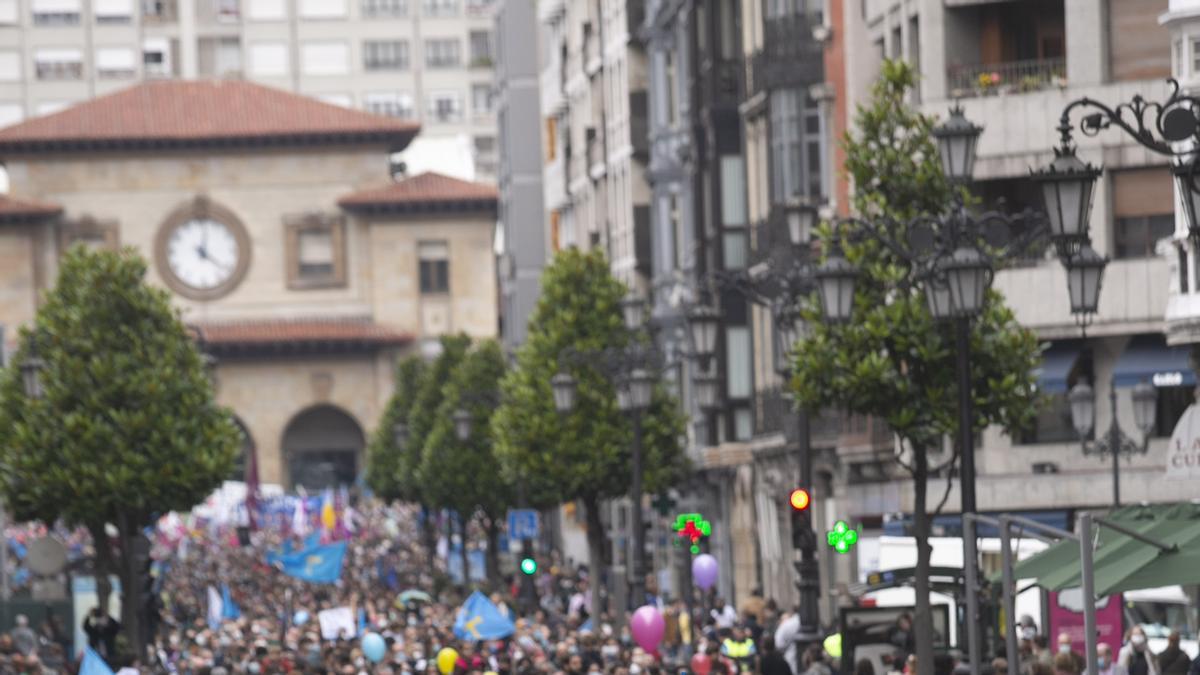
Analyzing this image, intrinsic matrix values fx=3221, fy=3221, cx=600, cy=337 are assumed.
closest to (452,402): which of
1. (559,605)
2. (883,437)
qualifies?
(559,605)

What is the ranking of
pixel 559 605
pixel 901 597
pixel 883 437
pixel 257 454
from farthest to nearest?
pixel 257 454
pixel 559 605
pixel 883 437
pixel 901 597

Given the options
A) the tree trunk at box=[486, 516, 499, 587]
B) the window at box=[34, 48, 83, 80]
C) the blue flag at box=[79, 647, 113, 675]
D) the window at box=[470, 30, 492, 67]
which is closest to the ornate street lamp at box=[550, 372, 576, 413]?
the blue flag at box=[79, 647, 113, 675]

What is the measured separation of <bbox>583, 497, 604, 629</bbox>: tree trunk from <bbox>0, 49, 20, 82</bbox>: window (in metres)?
102

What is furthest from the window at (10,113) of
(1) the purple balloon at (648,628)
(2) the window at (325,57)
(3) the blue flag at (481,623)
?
(1) the purple balloon at (648,628)

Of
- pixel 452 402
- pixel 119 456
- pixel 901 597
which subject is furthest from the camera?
pixel 452 402

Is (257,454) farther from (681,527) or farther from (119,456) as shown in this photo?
(681,527)

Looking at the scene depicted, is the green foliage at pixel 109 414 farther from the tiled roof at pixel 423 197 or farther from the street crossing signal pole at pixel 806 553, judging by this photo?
the tiled roof at pixel 423 197

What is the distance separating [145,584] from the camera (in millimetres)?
48156

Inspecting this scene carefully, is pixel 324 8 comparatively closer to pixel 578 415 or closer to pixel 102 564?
pixel 578 415

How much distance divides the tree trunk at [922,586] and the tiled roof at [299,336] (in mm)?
96099

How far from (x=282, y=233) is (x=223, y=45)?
35.6 m

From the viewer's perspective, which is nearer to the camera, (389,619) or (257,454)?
(389,619)

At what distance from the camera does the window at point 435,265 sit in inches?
5039

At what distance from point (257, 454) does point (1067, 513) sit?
80.9 meters
